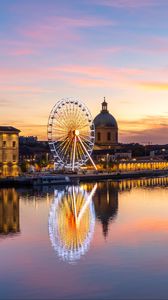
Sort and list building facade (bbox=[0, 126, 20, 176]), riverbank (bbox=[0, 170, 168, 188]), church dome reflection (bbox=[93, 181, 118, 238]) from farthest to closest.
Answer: building facade (bbox=[0, 126, 20, 176]) → riverbank (bbox=[0, 170, 168, 188]) → church dome reflection (bbox=[93, 181, 118, 238])

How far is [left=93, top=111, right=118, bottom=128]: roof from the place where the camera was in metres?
88.9

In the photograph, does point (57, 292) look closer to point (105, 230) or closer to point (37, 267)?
point (37, 267)

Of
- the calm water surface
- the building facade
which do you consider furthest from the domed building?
the calm water surface

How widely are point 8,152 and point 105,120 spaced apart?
120 feet

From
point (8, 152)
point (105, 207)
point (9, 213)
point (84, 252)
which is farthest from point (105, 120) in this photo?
point (84, 252)

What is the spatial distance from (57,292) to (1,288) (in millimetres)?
1329

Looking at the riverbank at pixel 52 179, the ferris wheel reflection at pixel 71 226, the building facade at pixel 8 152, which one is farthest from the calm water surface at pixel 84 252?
the building facade at pixel 8 152

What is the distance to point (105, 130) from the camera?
88.9 m

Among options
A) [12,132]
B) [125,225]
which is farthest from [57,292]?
[12,132]

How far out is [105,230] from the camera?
21031 mm

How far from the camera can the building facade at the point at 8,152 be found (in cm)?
5369

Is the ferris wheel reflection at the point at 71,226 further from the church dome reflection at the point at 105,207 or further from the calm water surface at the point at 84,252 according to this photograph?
the church dome reflection at the point at 105,207

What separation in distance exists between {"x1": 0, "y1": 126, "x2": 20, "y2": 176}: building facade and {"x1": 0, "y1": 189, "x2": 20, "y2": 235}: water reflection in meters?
14.9

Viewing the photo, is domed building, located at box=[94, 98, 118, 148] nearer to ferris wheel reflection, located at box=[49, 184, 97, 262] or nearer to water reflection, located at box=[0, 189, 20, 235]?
water reflection, located at box=[0, 189, 20, 235]
